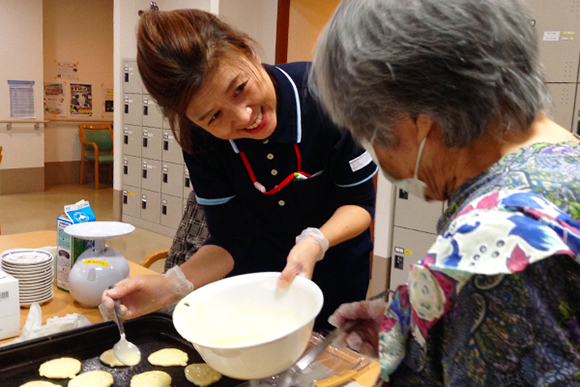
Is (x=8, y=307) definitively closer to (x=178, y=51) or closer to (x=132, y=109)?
(x=178, y=51)

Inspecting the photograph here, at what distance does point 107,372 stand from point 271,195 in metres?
0.68

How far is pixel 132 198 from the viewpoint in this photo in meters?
5.88

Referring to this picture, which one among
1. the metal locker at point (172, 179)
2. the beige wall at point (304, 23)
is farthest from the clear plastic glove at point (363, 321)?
the metal locker at point (172, 179)

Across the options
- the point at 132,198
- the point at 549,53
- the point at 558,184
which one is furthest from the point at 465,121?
the point at 132,198

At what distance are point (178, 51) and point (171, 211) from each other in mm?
4435

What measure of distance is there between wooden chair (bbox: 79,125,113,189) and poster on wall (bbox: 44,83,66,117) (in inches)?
14.9

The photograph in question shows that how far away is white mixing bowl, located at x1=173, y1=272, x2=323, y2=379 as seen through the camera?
1.00 meters

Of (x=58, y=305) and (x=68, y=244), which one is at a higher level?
(x=68, y=244)

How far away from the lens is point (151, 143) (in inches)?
218

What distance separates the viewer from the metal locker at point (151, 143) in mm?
5467

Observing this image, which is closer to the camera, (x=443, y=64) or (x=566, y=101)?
(x=443, y=64)

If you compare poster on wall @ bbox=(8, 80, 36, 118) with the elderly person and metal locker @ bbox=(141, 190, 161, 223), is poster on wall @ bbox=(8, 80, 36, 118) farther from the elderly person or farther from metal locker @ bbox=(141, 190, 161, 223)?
the elderly person

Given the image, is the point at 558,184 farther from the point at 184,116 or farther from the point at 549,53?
the point at 549,53

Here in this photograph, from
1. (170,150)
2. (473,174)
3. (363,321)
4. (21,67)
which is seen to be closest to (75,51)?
(21,67)
